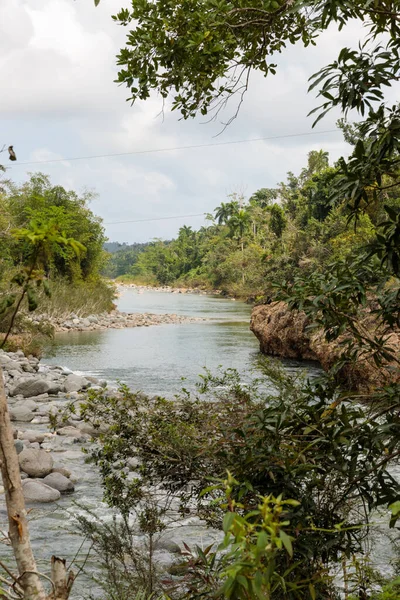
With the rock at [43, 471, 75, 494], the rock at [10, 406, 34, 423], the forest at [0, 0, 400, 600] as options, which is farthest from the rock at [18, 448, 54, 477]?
the rock at [10, 406, 34, 423]

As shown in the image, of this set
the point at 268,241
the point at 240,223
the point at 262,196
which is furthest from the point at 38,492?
the point at 262,196

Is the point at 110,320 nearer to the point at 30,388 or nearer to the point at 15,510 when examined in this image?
the point at 30,388

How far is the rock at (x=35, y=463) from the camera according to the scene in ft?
20.9

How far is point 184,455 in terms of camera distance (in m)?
3.16

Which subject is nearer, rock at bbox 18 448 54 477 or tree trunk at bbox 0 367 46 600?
tree trunk at bbox 0 367 46 600

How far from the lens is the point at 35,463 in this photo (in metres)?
6.42

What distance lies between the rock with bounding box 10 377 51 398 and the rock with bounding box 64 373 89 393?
21.2 inches

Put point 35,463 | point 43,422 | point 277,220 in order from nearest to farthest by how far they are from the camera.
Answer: point 35,463 < point 43,422 < point 277,220

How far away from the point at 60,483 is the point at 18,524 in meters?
4.61

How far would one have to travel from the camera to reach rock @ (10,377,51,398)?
11539 millimetres

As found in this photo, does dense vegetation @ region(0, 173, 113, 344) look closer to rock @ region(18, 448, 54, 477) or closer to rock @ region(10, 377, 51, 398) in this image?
rock @ region(10, 377, 51, 398)

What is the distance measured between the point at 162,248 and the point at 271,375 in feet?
253

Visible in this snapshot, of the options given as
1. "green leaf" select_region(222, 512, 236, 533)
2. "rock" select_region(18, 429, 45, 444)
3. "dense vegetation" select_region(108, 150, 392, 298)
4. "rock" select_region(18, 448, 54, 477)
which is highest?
"dense vegetation" select_region(108, 150, 392, 298)

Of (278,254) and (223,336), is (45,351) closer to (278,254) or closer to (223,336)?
(223,336)
